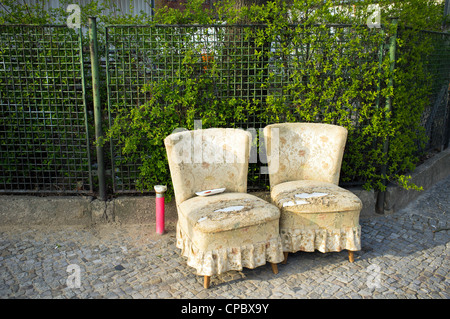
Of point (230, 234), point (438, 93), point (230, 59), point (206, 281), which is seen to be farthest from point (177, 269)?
point (438, 93)

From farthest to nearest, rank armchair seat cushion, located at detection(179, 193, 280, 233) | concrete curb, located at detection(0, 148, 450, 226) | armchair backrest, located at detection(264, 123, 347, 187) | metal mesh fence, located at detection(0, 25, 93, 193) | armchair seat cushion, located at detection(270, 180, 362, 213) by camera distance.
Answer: concrete curb, located at detection(0, 148, 450, 226) → metal mesh fence, located at detection(0, 25, 93, 193) → armchair backrest, located at detection(264, 123, 347, 187) → armchair seat cushion, located at detection(270, 180, 362, 213) → armchair seat cushion, located at detection(179, 193, 280, 233)

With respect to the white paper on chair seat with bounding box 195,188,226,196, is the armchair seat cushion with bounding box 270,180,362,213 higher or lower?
lower

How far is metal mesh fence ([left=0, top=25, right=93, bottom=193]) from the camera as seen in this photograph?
15.5 feet

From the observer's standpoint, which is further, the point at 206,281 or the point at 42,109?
the point at 42,109

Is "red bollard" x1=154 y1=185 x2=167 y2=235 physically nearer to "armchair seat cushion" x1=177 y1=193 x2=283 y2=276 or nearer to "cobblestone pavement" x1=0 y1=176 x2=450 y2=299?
"cobblestone pavement" x1=0 y1=176 x2=450 y2=299

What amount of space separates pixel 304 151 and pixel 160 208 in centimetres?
182

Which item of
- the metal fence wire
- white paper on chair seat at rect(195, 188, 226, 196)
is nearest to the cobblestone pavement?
white paper on chair seat at rect(195, 188, 226, 196)

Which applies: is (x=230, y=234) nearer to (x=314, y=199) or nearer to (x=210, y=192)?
(x=210, y=192)

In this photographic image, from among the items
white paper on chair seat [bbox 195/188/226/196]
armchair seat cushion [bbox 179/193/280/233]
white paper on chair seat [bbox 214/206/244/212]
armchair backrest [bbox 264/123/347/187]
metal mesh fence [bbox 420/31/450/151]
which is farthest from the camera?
metal mesh fence [bbox 420/31/450/151]

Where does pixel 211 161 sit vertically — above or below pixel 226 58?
below

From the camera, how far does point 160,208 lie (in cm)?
465

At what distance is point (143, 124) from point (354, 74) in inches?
105
